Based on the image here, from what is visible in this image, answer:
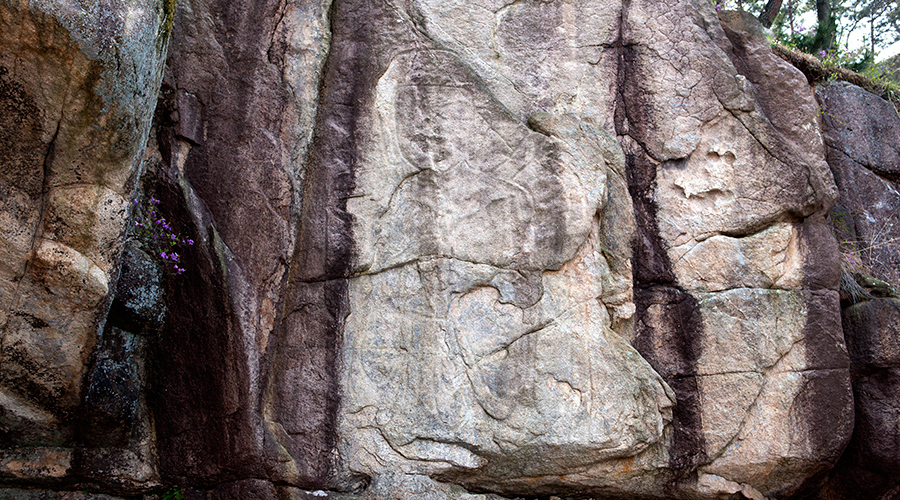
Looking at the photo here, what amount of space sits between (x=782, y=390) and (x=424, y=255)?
95.9 inches

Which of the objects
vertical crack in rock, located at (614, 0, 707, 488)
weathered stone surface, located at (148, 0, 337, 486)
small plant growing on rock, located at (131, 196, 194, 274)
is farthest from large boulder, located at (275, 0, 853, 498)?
small plant growing on rock, located at (131, 196, 194, 274)

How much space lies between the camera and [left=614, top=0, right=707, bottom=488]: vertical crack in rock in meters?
4.10

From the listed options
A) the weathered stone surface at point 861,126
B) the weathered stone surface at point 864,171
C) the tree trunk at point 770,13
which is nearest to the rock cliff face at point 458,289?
the weathered stone surface at point 864,171

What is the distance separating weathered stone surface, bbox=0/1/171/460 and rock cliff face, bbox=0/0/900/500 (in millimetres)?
49

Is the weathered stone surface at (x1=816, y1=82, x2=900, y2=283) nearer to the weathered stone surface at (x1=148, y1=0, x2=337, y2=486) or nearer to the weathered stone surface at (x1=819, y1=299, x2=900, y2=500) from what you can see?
the weathered stone surface at (x1=819, y1=299, x2=900, y2=500)

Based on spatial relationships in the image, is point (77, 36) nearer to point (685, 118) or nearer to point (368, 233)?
point (368, 233)

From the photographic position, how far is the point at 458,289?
4.08 meters

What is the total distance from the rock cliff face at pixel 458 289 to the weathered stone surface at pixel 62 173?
0.05 metres

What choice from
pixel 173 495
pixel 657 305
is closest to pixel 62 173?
pixel 173 495

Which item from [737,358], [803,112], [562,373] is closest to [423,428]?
[562,373]

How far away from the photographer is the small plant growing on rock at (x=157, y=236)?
3.82 meters

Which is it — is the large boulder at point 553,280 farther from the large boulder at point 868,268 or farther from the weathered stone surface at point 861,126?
the weathered stone surface at point 861,126

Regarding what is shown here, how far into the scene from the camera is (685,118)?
448cm

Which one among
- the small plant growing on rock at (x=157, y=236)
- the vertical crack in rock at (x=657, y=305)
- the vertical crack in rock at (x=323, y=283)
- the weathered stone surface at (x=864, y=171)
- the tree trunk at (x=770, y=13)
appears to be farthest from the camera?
the tree trunk at (x=770, y=13)
